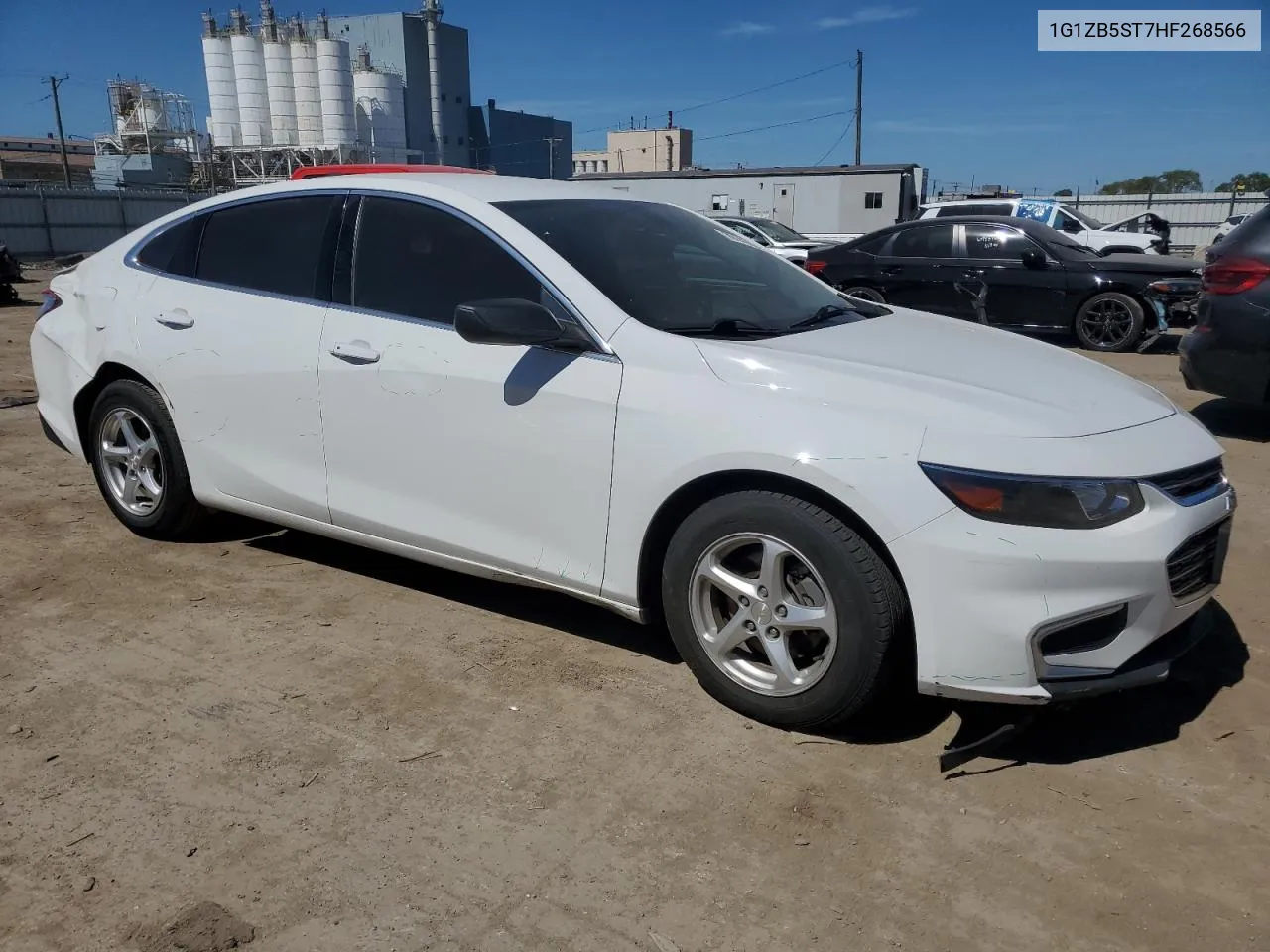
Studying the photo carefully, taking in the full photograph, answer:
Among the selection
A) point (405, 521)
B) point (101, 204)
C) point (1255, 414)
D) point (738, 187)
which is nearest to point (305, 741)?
point (405, 521)

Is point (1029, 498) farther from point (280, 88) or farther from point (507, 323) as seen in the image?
point (280, 88)

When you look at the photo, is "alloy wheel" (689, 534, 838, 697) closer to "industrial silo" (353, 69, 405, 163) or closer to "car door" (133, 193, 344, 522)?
"car door" (133, 193, 344, 522)

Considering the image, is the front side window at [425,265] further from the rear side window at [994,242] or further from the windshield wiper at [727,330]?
the rear side window at [994,242]

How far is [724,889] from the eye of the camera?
2393 millimetres

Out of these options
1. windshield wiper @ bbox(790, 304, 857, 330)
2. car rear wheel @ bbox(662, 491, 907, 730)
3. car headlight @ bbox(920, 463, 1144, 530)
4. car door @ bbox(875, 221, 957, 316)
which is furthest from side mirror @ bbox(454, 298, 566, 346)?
car door @ bbox(875, 221, 957, 316)

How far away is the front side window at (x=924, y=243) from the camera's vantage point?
11.5m

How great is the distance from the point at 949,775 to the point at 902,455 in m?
0.95

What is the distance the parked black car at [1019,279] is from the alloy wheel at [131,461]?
355 inches

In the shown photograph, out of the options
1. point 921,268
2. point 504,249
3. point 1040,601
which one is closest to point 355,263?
point 504,249

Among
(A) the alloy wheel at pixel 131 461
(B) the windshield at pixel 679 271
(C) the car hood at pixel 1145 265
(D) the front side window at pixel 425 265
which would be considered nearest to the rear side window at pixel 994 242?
(C) the car hood at pixel 1145 265

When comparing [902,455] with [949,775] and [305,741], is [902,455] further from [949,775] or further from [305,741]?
[305,741]

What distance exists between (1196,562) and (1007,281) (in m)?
8.97

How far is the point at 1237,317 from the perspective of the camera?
625 centimetres

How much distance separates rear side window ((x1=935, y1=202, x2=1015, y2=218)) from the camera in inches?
818
